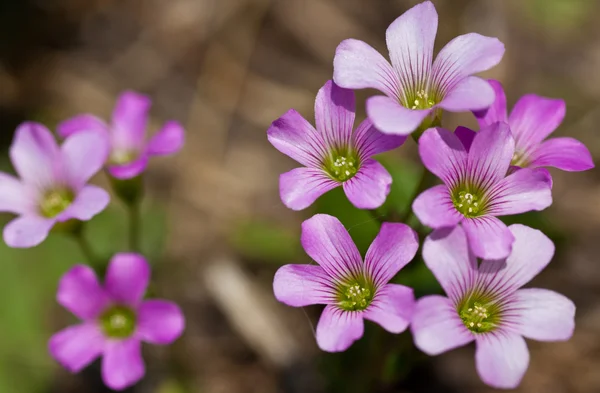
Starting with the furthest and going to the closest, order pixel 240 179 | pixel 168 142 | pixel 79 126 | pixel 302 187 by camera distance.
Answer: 1. pixel 240 179
2. pixel 79 126
3. pixel 168 142
4. pixel 302 187

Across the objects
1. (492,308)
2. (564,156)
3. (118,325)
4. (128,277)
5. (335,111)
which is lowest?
(118,325)

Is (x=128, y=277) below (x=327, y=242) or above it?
below

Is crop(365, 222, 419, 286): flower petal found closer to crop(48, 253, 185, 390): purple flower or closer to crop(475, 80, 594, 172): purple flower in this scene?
crop(475, 80, 594, 172): purple flower

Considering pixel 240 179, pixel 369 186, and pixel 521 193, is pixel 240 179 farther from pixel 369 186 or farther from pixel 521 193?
pixel 521 193

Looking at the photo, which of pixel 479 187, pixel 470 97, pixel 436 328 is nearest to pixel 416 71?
pixel 470 97

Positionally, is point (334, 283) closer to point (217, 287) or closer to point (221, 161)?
point (217, 287)

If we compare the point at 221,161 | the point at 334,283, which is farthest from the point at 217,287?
the point at 334,283

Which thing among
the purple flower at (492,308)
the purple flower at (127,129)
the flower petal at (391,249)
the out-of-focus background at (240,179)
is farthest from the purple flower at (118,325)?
the purple flower at (492,308)
